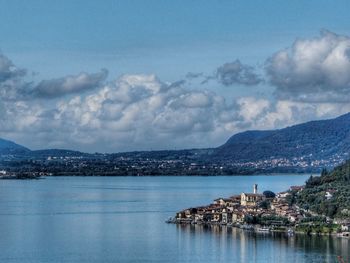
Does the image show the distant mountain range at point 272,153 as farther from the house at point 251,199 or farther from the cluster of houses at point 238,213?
the cluster of houses at point 238,213

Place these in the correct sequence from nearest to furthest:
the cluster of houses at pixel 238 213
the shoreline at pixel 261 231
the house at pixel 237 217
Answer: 1. the shoreline at pixel 261 231
2. the cluster of houses at pixel 238 213
3. the house at pixel 237 217

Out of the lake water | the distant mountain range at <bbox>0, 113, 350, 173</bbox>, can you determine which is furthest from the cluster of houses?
the distant mountain range at <bbox>0, 113, 350, 173</bbox>

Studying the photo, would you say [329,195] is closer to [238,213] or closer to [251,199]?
[238,213]

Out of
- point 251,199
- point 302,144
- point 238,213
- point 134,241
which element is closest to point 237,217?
point 238,213

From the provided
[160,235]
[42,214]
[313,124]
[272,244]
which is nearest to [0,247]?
[160,235]

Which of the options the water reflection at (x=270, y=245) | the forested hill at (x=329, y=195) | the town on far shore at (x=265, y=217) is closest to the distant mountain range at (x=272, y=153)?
the forested hill at (x=329, y=195)

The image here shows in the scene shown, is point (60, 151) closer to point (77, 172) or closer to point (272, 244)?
point (77, 172)
